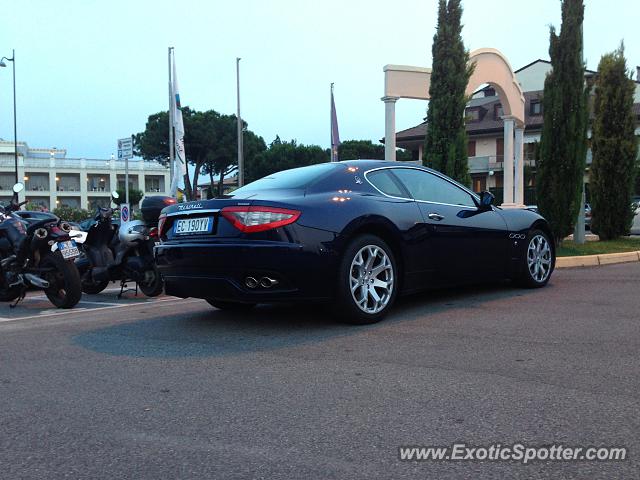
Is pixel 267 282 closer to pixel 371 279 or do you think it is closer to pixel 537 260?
pixel 371 279

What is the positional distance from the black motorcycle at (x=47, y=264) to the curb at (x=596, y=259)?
22.6 feet

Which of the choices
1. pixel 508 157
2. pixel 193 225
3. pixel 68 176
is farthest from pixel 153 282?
pixel 68 176

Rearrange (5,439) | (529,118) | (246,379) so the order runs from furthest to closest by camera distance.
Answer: (529,118), (246,379), (5,439)

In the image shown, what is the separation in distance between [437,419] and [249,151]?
69.3m

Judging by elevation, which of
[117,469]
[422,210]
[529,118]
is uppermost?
[529,118]

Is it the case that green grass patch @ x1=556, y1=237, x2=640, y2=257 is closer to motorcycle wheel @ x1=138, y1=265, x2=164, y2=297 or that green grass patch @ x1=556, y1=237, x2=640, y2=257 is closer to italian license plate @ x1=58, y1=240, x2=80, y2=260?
motorcycle wheel @ x1=138, y1=265, x2=164, y2=297

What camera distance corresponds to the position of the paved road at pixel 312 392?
8.09 feet

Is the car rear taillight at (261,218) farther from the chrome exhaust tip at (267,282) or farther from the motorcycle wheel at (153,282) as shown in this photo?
the motorcycle wheel at (153,282)

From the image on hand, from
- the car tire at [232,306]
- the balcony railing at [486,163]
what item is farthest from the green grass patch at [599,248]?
the balcony railing at [486,163]

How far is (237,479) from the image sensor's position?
229 centimetres

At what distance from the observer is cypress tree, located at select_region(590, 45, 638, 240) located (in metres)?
13.9

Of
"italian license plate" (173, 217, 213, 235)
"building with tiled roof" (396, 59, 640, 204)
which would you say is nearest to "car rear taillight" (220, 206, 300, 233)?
"italian license plate" (173, 217, 213, 235)

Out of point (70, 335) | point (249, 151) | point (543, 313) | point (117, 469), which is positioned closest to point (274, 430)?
point (117, 469)

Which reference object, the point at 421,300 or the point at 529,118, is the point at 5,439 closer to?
the point at 421,300
